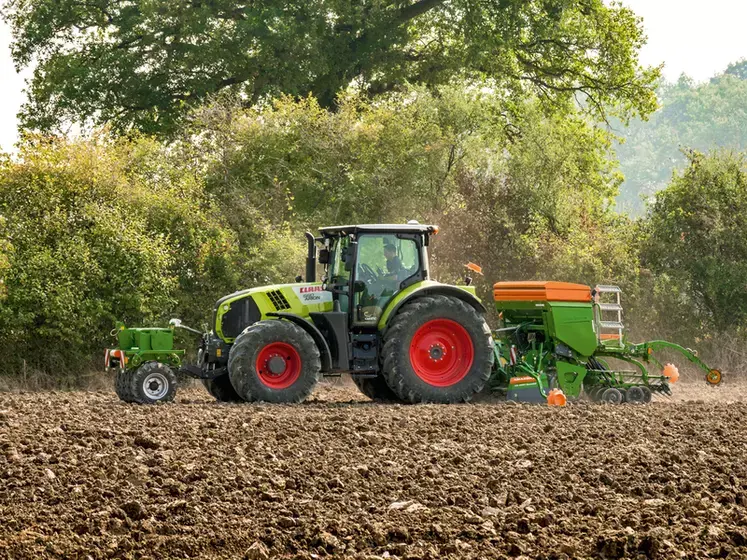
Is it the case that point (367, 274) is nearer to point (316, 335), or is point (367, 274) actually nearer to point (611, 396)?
point (316, 335)

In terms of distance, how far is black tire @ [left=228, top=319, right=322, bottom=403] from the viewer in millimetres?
12797

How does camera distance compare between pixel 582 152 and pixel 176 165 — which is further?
pixel 582 152

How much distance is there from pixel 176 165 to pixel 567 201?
810 centimetres

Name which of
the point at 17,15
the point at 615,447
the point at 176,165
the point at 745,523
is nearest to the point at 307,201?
the point at 176,165

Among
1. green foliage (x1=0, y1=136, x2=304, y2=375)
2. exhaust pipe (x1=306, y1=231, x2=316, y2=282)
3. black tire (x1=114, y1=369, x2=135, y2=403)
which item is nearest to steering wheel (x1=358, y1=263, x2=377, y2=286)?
exhaust pipe (x1=306, y1=231, x2=316, y2=282)

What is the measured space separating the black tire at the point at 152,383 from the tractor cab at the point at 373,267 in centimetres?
213

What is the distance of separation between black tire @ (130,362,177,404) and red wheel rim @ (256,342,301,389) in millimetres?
1152

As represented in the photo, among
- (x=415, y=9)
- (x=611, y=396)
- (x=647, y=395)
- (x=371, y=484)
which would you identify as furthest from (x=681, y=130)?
(x=371, y=484)

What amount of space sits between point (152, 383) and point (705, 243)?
12995 mm

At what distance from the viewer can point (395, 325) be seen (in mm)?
13227

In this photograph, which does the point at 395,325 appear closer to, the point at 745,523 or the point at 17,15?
the point at 745,523

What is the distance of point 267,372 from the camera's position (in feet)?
42.8

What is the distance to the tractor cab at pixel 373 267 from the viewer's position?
1345 cm

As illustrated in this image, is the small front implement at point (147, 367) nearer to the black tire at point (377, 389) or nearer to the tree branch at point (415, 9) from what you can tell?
the black tire at point (377, 389)
